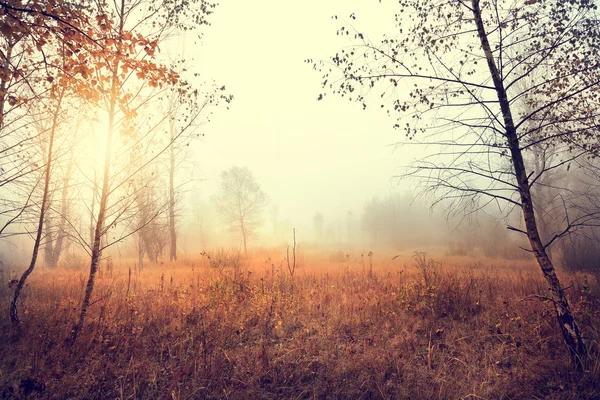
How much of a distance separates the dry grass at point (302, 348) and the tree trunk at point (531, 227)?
22cm

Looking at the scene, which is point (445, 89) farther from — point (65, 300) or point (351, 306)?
point (65, 300)

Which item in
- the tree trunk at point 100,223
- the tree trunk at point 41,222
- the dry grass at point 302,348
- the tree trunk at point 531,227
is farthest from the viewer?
the tree trunk at point 41,222

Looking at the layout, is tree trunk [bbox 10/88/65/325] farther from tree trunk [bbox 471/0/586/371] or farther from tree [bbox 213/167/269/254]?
tree [bbox 213/167/269/254]

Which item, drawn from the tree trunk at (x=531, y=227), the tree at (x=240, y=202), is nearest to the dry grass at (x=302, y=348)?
the tree trunk at (x=531, y=227)

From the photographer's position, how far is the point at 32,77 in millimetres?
4902

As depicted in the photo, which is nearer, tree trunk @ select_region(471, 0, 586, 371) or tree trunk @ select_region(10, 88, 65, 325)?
tree trunk @ select_region(471, 0, 586, 371)

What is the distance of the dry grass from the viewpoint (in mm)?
3215

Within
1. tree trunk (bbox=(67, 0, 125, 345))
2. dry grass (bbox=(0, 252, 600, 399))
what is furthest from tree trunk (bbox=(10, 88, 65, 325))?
tree trunk (bbox=(67, 0, 125, 345))

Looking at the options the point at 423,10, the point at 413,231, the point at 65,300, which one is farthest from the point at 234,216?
the point at 413,231

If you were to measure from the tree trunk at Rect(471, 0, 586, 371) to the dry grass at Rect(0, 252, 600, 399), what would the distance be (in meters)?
0.22

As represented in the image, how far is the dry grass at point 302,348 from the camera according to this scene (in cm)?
321

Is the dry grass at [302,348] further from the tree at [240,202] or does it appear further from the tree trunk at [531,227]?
the tree at [240,202]

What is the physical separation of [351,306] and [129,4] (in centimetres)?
736

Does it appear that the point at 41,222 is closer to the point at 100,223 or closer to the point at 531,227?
the point at 100,223
